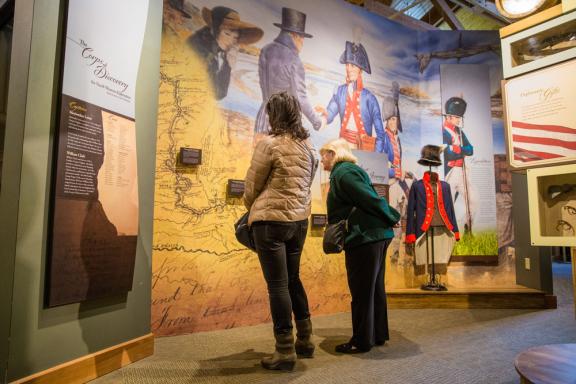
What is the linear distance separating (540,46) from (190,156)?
2412 mm

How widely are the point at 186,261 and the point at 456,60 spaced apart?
4145 millimetres

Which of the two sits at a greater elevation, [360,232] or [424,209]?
[424,209]

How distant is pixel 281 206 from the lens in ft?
7.20

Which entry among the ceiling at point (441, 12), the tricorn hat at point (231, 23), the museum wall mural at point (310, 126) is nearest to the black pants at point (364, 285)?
the museum wall mural at point (310, 126)

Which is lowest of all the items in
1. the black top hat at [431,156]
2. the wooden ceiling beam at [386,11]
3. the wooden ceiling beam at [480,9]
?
the black top hat at [431,156]

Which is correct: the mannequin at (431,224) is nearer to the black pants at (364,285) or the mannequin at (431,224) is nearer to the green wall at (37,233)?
the black pants at (364,285)

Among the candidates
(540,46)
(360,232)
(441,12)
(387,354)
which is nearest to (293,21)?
(360,232)

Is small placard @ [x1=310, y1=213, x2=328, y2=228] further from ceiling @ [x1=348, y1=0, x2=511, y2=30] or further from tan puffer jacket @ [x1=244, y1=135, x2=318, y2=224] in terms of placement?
ceiling @ [x1=348, y1=0, x2=511, y2=30]

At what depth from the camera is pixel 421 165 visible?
4.88 meters

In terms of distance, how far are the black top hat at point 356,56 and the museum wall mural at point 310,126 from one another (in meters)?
0.01

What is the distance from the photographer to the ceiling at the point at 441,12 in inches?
247

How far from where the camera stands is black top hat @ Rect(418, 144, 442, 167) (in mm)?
4559

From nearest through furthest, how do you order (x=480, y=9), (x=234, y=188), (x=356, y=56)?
(x=234, y=188)
(x=356, y=56)
(x=480, y=9)

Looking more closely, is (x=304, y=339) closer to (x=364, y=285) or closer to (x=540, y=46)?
(x=364, y=285)
